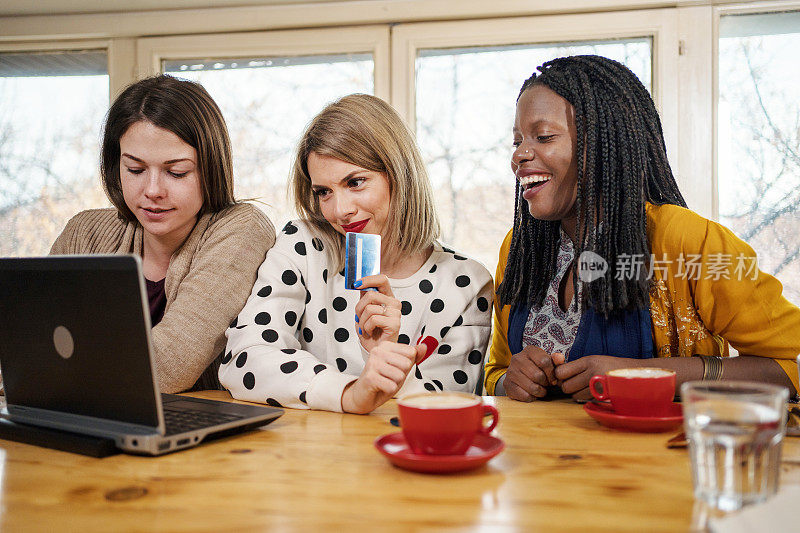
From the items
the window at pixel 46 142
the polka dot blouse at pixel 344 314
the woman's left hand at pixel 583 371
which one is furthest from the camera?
the window at pixel 46 142

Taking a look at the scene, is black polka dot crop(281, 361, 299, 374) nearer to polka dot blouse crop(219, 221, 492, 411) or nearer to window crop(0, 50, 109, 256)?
polka dot blouse crop(219, 221, 492, 411)

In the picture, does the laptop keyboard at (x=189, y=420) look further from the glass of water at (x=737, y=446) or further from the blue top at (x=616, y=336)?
the blue top at (x=616, y=336)

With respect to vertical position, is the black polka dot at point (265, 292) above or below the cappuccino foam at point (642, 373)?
above

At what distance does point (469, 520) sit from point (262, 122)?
10.7 feet

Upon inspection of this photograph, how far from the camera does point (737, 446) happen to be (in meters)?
0.70

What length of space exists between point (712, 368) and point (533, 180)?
56 cm

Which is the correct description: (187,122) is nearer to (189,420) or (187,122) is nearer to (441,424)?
(189,420)

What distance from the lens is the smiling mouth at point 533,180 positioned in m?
1.56

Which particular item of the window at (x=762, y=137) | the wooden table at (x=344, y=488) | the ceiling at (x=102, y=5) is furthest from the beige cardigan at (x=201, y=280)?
the window at (x=762, y=137)

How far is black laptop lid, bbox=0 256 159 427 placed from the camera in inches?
33.4

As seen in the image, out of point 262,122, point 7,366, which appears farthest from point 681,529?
point 262,122

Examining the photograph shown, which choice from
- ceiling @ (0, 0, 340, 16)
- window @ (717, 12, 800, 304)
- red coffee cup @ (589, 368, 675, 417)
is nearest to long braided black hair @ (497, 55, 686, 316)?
red coffee cup @ (589, 368, 675, 417)

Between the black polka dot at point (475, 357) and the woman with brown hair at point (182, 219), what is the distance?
552 mm

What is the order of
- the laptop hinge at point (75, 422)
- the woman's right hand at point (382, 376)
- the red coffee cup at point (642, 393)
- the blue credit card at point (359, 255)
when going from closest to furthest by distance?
1. the laptop hinge at point (75, 422)
2. the red coffee cup at point (642, 393)
3. the woman's right hand at point (382, 376)
4. the blue credit card at point (359, 255)
